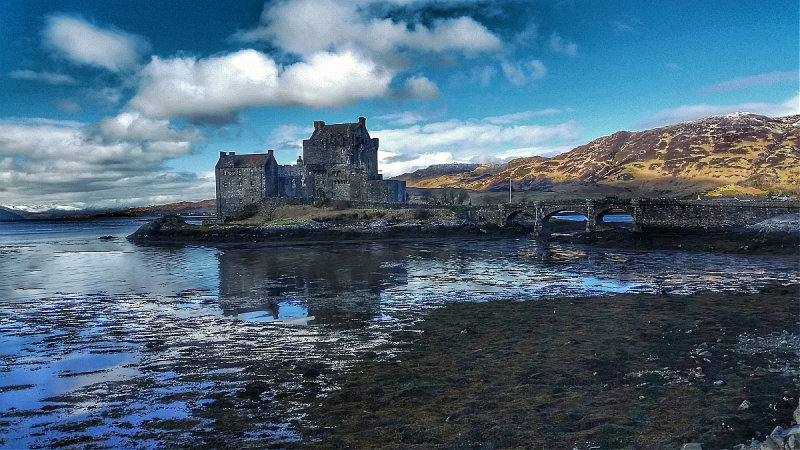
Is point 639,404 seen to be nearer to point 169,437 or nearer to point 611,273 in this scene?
point 169,437

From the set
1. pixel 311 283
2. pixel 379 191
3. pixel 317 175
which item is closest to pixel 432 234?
pixel 379 191

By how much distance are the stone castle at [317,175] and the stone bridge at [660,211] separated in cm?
1912

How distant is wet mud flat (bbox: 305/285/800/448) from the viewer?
8.20 m

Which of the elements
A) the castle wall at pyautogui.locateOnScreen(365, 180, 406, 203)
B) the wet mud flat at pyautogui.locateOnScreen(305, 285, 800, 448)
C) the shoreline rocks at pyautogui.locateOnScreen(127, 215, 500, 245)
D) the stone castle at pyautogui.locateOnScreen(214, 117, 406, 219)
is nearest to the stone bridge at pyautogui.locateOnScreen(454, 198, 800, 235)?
the shoreline rocks at pyautogui.locateOnScreen(127, 215, 500, 245)

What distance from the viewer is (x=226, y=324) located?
719 inches

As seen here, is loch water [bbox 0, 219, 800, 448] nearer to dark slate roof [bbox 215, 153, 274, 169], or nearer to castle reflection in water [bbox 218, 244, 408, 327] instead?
castle reflection in water [bbox 218, 244, 408, 327]

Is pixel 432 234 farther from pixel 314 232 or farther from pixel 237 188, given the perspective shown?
pixel 237 188

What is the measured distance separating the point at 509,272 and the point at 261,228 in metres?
49.0

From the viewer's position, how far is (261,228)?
7244 centimetres

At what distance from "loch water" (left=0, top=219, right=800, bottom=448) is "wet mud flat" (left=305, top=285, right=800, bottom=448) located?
1270 millimetres

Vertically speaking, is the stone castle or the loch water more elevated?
the stone castle

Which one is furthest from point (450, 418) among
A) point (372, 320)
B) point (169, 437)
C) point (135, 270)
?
point (135, 270)

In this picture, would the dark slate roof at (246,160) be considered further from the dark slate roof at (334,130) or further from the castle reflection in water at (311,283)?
the castle reflection in water at (311,283)

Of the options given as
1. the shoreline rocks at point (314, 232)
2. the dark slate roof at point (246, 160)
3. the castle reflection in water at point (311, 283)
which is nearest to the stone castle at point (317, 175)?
the dark slate roof at point (246, 160)
